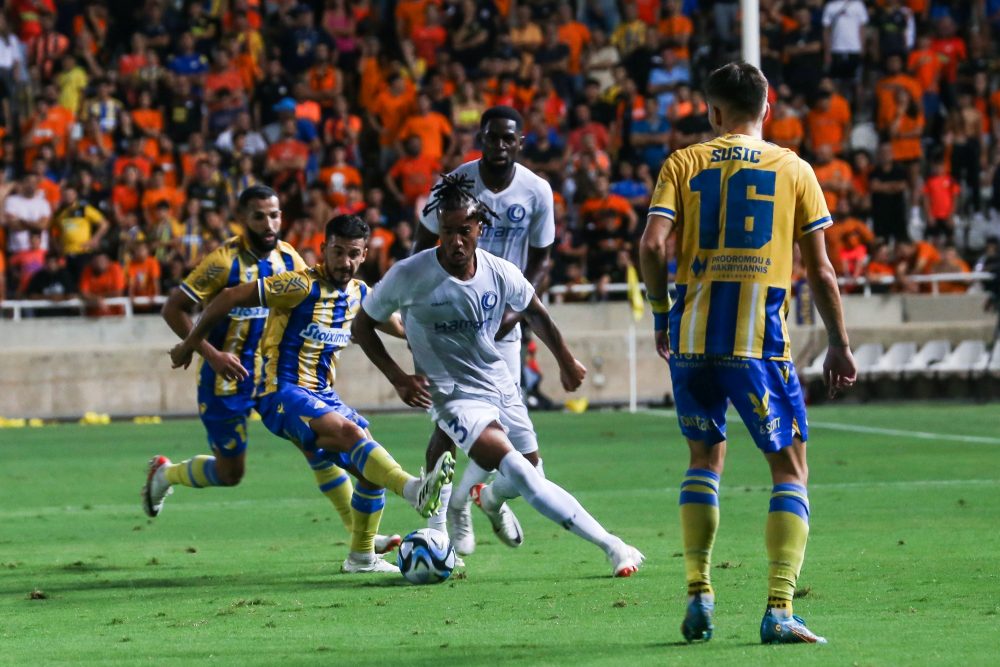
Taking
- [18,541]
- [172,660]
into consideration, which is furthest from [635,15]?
[172,660]

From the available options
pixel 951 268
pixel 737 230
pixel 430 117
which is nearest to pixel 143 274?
pixel 430 117

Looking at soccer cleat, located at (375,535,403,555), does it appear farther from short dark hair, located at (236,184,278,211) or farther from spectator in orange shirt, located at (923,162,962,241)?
spectator in orange shirt, located at (923,162,962,241)

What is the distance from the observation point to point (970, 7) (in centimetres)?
2905

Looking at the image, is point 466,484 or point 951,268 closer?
point 466,484

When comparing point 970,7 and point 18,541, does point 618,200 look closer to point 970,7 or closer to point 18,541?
point 970,7

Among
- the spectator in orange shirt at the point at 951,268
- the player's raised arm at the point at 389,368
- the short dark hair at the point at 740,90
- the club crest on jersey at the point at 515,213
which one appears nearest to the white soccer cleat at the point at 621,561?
the player's raised arm at the point at 389,368

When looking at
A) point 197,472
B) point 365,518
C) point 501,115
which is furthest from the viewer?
point 197,472

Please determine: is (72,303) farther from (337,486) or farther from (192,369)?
(337,486)

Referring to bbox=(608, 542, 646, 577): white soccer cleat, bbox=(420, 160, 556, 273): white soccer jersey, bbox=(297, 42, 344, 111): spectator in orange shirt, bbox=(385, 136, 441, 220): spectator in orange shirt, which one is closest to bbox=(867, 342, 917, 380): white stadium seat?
bbox=(385, 136, 441, 220): spectator in orange shirt

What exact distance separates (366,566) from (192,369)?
14457mm

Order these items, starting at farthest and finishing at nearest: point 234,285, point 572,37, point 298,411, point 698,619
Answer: point 572,37 < point 234,285 < point 298,411 < point 698,619

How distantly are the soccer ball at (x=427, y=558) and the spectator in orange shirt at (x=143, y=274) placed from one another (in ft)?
50.5

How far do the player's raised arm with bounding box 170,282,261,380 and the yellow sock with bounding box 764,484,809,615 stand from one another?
4060 millimetres

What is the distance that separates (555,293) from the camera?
969 inches
